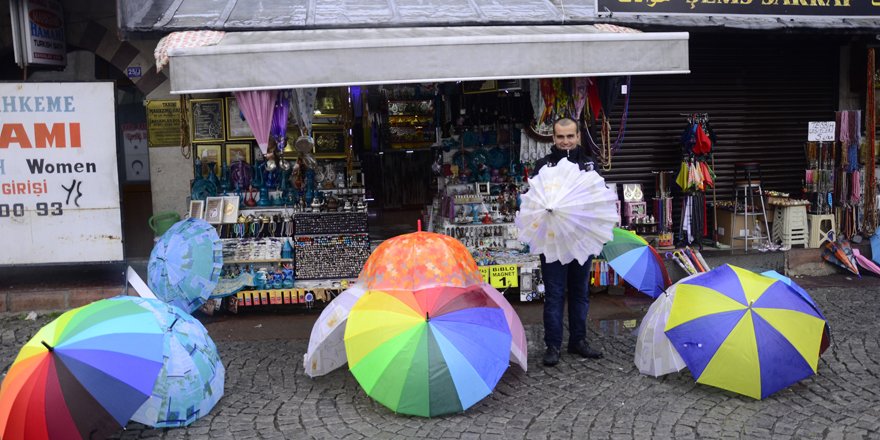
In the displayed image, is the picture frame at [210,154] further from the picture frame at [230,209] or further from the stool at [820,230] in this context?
the stool at [820,230]

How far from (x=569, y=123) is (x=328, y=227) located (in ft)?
9.90

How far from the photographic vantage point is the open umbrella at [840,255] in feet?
27.9

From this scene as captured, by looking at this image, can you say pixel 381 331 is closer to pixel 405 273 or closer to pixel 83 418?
pixel 405 273

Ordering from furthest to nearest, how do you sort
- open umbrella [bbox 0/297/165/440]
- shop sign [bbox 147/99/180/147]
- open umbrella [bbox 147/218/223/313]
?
shop sign [bbox 147/99/180/147], open umbrella [bbox 147/218/223/313], open umbrella [bbox 0/297/165/440]

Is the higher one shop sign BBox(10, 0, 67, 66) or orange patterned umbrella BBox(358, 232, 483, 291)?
shop sign BBox(10, 0, 67, 66)

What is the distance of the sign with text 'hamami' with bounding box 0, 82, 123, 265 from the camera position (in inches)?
280

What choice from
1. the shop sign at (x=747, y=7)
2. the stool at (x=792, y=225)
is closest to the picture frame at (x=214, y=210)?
the shop sign at (x=747, y=7)

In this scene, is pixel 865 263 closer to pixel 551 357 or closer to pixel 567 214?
pixel 551 357

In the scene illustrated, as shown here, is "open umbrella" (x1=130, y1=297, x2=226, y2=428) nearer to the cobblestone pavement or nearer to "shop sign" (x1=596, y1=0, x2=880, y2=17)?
the cobblestone pavement

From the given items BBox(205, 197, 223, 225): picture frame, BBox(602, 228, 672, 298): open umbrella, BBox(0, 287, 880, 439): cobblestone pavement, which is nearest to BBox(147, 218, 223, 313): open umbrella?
BBox(0, 287, 880, 439): cobblestone pavement

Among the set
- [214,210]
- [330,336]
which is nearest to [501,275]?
[330,336]

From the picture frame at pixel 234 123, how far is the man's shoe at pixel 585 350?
4.13 metres

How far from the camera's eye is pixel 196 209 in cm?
746

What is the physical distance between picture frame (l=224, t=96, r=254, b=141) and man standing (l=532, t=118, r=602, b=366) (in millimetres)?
3621
